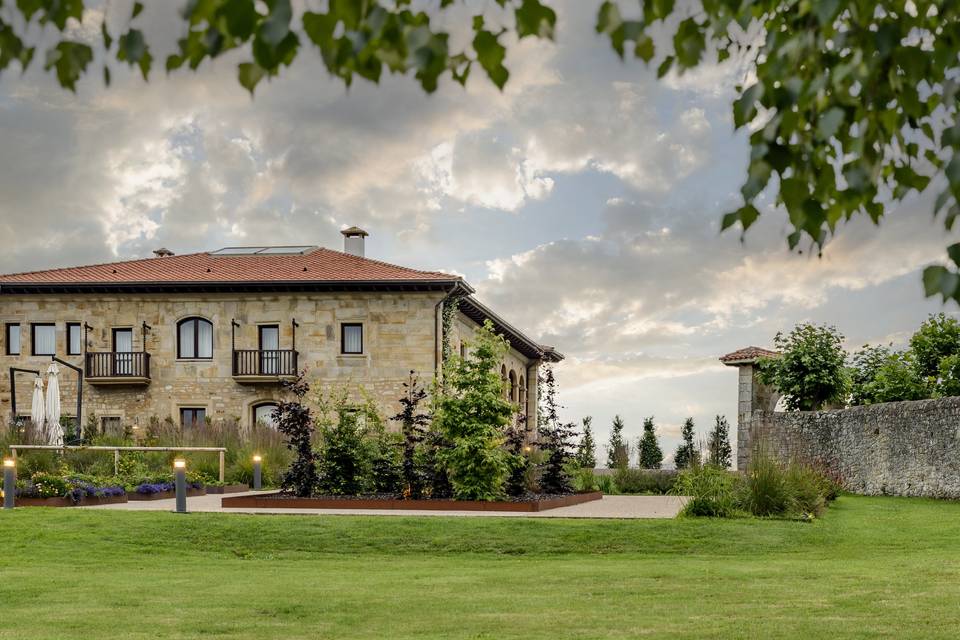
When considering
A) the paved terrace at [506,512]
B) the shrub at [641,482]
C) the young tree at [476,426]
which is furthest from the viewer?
the shrub at [641,482]

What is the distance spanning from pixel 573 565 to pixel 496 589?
2.09 m

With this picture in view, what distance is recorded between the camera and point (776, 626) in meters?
7.33

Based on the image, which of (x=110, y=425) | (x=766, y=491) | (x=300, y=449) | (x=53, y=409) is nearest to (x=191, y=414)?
(x=110, y=425)

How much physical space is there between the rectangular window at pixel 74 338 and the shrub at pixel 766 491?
2431 centimetres

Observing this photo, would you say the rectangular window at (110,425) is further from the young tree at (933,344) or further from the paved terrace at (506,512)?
the young tree at (933,344)

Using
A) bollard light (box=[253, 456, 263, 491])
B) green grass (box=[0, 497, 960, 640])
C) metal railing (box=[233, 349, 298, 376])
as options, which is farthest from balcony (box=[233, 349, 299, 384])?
green grass (box=[0, 497, 960, 640])

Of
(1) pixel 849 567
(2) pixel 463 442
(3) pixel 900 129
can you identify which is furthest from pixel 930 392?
(3) pixel 900 129

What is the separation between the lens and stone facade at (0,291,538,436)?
3169 centimetres

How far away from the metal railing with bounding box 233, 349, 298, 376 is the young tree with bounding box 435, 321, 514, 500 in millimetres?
15470

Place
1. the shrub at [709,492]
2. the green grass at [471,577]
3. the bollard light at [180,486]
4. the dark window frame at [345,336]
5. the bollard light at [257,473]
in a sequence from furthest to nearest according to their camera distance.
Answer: the dark window frame at [345,336]
the bollard light at [257,473]
the bollard light at [180,486]
the shrub at [709,492]
the green grass at [471,577]

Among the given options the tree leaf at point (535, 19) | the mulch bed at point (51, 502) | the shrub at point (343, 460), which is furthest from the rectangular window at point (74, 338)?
the tree leaf at point (535, 19)

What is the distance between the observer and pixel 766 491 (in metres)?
14.9

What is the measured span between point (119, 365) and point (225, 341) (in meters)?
3.26

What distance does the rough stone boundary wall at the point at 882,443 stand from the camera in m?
20.8
